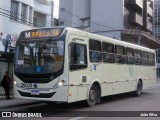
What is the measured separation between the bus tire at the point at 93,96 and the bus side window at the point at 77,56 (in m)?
1.32

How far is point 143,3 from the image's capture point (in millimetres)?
A: 58938

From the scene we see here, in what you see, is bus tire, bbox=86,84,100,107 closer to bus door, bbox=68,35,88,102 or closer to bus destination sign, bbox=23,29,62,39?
bus door, bbox=68,35,88,102

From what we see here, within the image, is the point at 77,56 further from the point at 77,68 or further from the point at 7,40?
the point at 7,40

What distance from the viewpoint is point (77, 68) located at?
42.7ft

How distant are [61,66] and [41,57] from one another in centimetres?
92

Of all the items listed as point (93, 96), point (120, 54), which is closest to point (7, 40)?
point (120, 54)

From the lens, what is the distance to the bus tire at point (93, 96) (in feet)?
46.0

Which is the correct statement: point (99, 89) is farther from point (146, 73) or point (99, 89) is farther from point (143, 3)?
point (143, 3)

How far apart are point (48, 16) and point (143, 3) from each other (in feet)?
113

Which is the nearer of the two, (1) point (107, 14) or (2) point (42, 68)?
(2) point (42, 68)

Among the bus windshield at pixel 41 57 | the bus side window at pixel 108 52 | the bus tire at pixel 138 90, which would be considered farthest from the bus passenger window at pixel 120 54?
the bus windshield at pixel 41 57

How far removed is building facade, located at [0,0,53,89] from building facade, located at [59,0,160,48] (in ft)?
55.8

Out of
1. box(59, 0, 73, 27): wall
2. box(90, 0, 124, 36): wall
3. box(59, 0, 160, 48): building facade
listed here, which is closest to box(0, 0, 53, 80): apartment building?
box(59, 0, 160, 48): building facade

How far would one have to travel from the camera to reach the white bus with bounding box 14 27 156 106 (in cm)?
1227
